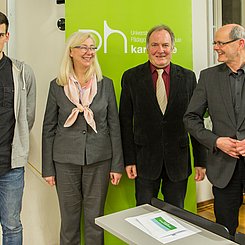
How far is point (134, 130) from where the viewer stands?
8.45 feet

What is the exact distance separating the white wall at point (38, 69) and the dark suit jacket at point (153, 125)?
664 millimetres

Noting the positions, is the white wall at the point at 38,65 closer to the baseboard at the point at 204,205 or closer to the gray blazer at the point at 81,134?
the gray blazer at the point at 81,134

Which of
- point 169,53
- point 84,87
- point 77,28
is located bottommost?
point 84,87

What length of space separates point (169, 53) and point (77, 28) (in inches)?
27.3

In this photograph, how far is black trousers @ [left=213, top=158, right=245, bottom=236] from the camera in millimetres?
2180

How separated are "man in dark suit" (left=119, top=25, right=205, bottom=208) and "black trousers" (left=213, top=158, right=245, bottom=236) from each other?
0.34 meters

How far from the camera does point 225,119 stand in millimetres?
2178

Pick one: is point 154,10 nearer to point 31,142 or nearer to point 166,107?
point 166,107

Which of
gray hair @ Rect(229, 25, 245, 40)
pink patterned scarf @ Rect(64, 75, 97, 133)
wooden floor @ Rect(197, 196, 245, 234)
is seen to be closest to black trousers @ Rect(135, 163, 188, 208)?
pink patterned scarf @ Rect(64, 75, 97, 133)

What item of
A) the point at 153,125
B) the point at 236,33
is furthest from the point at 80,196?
the point at 236,33

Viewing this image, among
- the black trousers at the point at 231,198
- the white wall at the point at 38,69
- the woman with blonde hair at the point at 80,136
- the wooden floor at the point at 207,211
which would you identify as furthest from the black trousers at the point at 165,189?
the wooden floor at the point at 207,211

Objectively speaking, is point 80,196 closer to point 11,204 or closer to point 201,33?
point 11,204

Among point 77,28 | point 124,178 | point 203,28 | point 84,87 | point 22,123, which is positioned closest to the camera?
point 22,123

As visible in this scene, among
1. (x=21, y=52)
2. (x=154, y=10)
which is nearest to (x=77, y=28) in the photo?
(x=21, y=52)
